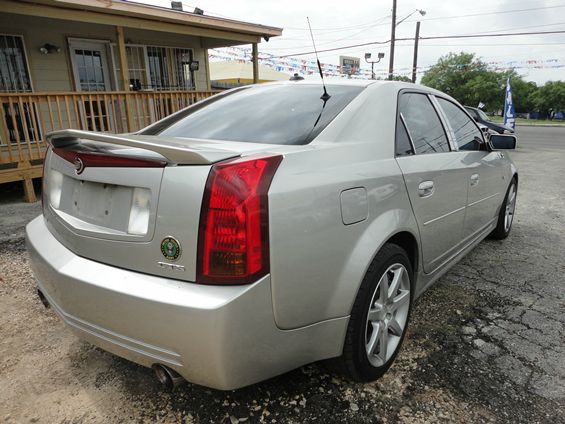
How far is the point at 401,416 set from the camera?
76.0 inches

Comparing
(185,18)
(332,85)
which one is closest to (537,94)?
(185,18)

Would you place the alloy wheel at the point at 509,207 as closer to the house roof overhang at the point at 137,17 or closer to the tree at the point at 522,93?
the house roof overhang at the point at 137,17

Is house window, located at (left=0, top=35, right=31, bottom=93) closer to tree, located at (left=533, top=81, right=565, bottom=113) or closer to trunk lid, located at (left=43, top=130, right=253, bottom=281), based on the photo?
trunk lid, located at (left=43, top=130, right=253, bottom=281)

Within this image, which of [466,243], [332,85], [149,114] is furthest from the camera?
[149,114]

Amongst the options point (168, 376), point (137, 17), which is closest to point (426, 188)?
point (168, 376)

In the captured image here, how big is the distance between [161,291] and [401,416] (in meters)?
1.27

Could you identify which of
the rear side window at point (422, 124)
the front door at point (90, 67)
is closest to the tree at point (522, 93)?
the front door at point (90, 67)

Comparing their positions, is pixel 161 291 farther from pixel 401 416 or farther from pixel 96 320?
pixel 401 416

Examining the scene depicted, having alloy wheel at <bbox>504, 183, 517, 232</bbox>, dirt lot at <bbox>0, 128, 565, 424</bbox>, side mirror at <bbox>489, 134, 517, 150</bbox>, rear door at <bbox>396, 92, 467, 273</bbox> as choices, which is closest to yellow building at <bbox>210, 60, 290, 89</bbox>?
alloy wheel at <bbox>504, 183, 517, 232</bbox>

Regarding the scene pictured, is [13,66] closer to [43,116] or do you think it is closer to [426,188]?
[43,116]

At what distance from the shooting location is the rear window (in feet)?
6.91

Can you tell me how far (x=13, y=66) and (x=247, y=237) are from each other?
9.13 metres

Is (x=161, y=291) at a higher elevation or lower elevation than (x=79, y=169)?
lower

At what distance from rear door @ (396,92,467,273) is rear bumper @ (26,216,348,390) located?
0.97 meters
